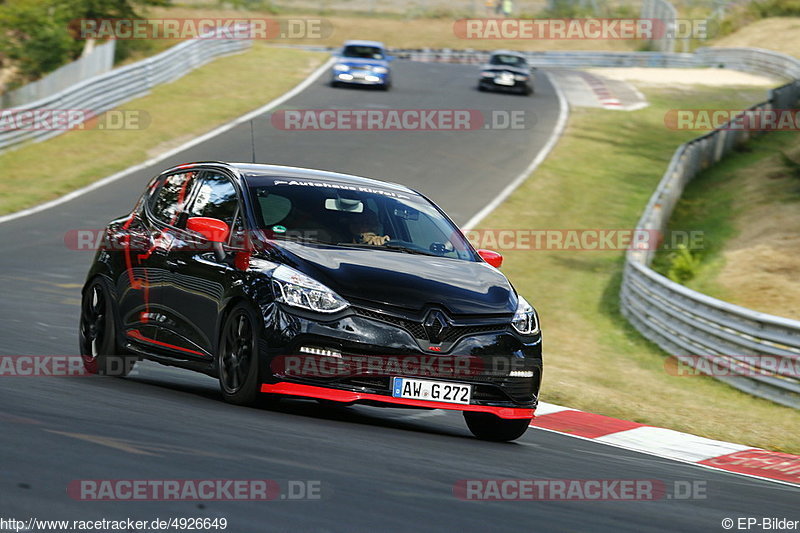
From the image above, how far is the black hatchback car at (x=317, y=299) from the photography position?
7727mm

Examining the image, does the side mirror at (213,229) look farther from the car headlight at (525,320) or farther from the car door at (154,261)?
the car headlight at (525,320)

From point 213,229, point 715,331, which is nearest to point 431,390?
point 213,229

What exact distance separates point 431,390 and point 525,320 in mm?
914

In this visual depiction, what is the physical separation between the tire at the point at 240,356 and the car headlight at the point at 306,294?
0.23m

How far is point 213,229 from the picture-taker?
834 centimetres

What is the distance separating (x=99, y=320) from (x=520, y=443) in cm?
350

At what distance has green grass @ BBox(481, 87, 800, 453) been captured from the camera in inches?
453

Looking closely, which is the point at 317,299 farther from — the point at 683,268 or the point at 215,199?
the point at 683,268

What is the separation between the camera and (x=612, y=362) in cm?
1473

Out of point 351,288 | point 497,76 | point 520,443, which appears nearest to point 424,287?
point 351,288

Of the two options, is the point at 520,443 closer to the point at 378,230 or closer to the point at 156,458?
the point at 378,230

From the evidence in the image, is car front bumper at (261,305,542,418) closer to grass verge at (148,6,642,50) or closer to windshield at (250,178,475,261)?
windshield at (250,178,475,261)

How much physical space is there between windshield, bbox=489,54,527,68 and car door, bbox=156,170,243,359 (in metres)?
33.1

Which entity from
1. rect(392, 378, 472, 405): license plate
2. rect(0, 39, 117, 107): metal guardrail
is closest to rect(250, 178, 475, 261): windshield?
rect(392, 378, 472, 405): license plate
